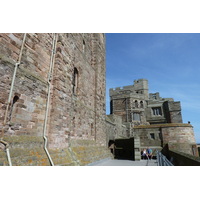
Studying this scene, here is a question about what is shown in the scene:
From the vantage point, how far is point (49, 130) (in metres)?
5.20

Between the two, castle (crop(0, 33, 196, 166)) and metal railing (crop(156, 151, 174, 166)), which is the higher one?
castle (crop(0, 33, 196, 166))

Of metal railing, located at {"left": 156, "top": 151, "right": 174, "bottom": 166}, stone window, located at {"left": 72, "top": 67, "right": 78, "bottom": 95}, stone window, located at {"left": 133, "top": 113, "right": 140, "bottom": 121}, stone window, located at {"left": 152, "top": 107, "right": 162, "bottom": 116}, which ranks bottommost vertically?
metal railing, located at {"left": 156, "top": 151, "right": 174, "bottom": 166}

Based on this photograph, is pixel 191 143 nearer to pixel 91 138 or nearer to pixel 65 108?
pixel 91 138

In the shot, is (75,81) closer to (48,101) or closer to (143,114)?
(48,101)

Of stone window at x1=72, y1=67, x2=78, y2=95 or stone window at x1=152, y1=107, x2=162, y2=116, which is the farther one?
stone window at x1=152, y1=107, x2=162, y2=116

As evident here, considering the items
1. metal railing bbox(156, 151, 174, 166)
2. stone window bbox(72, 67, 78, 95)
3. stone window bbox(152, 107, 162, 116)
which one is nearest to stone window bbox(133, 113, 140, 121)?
stone window bbox(152, 107, 162, 116)

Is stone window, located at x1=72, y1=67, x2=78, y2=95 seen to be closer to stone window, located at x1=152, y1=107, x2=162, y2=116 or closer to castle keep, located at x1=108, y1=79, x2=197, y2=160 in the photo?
castle keep, located at x1=108, y1=79, x2=197, y2=160

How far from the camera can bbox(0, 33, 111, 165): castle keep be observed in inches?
149

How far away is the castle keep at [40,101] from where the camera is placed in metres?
3.78

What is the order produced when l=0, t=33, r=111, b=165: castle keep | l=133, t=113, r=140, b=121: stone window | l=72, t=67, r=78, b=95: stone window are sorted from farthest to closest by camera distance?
l=133, t=113, r=140, b=121: stone window < l=72, t=67, r=78, b=95: stone window < l=0, t=33, r=111, b=165: castle keep

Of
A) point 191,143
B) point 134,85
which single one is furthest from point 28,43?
point 134,85

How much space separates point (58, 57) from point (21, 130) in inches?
137

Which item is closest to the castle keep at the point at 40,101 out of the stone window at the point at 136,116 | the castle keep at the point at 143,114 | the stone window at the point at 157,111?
the castle keep at the point at 143,114

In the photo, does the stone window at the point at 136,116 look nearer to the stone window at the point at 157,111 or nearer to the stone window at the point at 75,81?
the stone window at the point at 157,111
